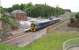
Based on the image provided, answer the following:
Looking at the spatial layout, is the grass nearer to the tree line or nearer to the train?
the train

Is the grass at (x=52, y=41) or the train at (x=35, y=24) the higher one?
the train at (x=35, y=24)

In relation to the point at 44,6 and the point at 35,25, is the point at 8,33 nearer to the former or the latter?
the point at 35,25

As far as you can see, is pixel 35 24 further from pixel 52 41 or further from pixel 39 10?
pixel 52 41

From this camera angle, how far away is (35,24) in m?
3.84

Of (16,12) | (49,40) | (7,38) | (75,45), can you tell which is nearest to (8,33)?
(7,38)

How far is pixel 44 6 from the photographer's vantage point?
3.84 meters

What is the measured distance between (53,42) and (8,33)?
0.69m

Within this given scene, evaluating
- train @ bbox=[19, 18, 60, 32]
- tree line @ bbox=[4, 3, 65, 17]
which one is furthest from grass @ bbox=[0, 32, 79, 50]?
tree line @ bbox=[4, 3, 65, 17]

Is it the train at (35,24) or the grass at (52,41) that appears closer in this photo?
the grass at (52,41)

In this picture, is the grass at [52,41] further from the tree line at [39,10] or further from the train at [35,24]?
the tree line at [39,10]

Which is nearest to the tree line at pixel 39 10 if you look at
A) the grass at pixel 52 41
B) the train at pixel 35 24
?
the train at pixel 35 24

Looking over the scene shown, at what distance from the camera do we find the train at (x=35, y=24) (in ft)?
12.4

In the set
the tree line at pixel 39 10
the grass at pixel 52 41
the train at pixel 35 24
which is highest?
the tree line at pixel 39 10

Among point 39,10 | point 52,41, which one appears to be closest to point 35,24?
point 39,10
